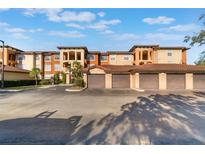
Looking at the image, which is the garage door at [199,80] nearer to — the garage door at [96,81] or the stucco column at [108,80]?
the stucco column at [108,80]

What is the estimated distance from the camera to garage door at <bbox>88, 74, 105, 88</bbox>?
31.0 metres

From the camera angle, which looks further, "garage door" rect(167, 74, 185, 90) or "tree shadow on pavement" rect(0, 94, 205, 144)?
"garage door" rect(167, 74, 185, 90)

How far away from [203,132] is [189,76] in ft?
73.6

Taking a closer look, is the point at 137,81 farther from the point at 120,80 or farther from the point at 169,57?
the point at 169,57

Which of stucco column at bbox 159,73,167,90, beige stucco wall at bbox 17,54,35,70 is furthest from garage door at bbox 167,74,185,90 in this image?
beige stucco wall at bbox 17,54,35,70

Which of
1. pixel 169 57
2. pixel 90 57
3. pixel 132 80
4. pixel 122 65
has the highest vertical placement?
pixel 90 57

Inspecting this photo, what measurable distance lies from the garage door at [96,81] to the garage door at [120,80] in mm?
1776

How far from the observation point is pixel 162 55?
44656 millimetres

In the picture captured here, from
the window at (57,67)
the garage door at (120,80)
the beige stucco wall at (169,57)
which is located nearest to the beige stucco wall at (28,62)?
the window at (57,67)

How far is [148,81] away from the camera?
2723 centimetres

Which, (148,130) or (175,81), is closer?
(148,130)

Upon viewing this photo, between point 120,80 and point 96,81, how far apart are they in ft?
12.8

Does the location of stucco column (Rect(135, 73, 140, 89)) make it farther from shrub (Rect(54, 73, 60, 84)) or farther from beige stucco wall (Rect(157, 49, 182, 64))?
shrub (Rect(54, 73, 60, 84))

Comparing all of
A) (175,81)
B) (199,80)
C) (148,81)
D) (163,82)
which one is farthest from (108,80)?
(199,80)
